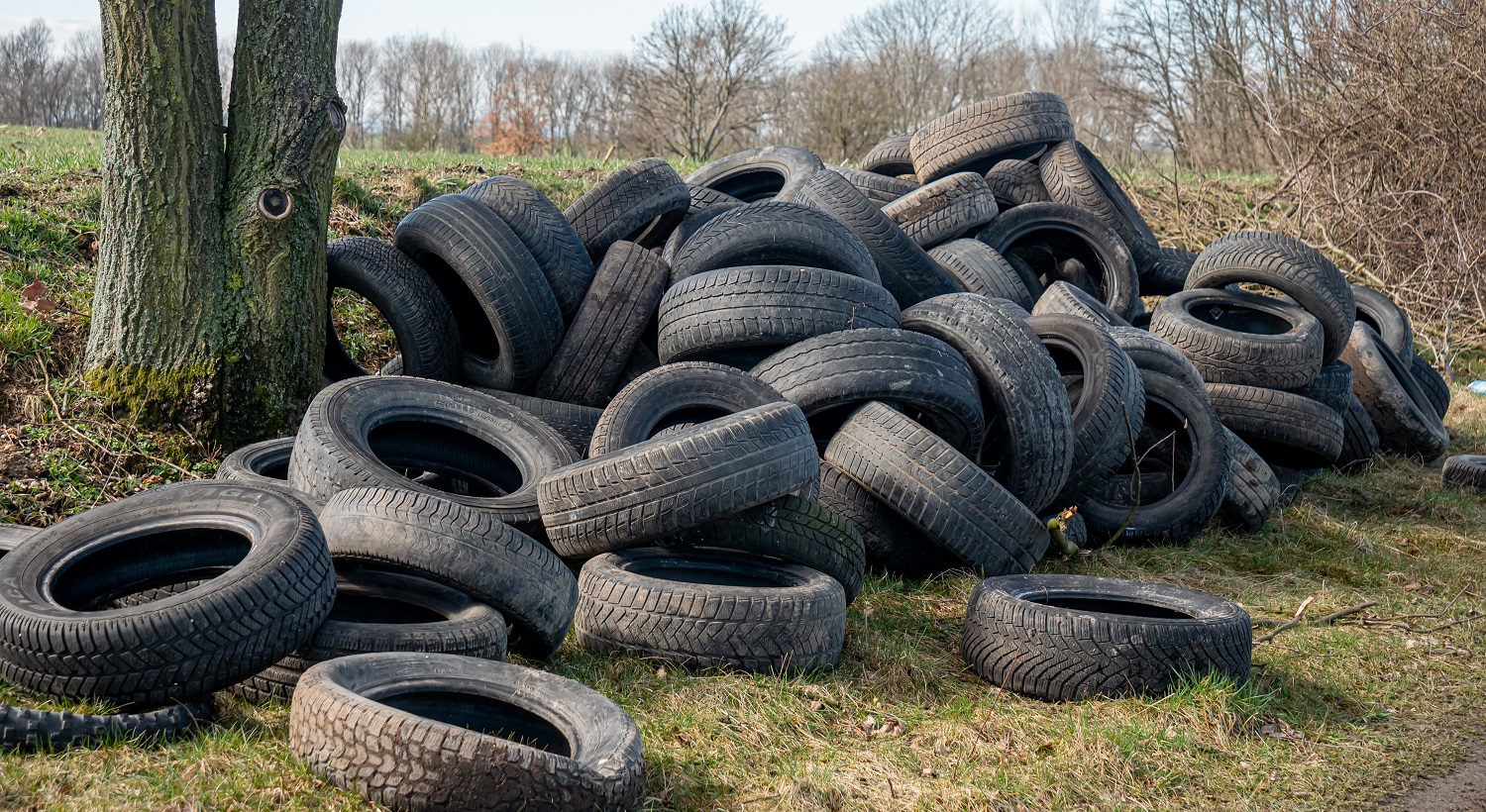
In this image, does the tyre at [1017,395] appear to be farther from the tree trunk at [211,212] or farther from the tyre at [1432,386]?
the tyre at [1432,386]

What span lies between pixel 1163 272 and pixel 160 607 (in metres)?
9.01

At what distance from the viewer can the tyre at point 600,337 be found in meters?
6.87

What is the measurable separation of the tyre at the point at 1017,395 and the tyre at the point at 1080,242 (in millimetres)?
3053

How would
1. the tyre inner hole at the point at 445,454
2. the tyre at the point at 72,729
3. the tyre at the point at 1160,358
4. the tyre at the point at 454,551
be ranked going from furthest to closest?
the tyre at the point at 1160,358
the tyre inner hole at the point at 445,454
the tyre at the point at 454,551
the tyre at the point at 72,729

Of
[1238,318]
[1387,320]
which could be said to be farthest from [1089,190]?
[1387,320]

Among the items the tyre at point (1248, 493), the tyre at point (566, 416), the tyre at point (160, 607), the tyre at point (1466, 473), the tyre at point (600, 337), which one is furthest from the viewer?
the tyre at point (1466, 473)

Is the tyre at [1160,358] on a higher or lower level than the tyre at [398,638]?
higher

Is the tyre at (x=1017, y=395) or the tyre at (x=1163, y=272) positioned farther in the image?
the tyre at (x=1163, y=272)

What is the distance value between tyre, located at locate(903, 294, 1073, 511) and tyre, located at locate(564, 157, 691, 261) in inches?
89.5

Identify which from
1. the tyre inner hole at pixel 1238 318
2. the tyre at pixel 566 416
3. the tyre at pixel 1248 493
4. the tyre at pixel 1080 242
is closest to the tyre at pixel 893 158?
the tyre at pixel 1080 242

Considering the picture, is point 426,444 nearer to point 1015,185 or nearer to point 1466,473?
point 1015,185

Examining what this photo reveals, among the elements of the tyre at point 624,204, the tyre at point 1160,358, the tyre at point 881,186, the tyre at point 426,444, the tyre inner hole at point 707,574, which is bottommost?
the tyre inner hole at point 707,574

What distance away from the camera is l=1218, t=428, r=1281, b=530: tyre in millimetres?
7195

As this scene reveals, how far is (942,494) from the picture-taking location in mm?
5453
